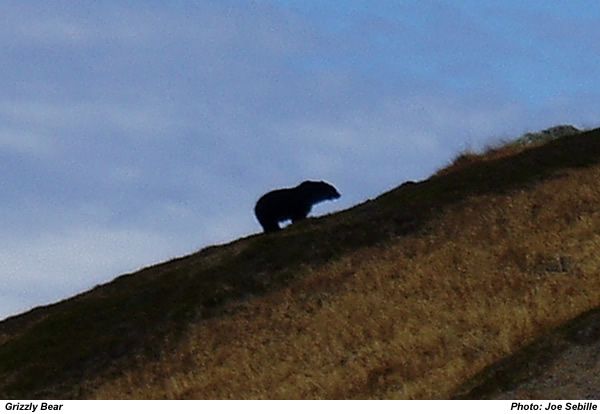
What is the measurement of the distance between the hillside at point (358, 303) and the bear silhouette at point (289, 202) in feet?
4.18

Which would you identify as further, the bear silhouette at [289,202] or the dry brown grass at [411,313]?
the bear silhouette at [289,202]

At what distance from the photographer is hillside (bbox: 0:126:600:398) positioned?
30797 mm

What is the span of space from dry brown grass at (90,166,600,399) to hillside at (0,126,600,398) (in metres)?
0.07

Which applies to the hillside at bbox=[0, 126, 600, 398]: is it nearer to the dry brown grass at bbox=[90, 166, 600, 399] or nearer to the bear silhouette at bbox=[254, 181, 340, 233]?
the dry brown grass at bbox=[90, 166, 600, 399]

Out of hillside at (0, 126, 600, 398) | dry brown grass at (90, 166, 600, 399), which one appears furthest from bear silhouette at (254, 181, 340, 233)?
dry brown grass at (90, 166, 600, 399)

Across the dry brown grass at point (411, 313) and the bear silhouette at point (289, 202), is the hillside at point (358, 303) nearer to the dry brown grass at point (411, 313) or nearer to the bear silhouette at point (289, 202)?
the dry brown grass at point (411, 313)

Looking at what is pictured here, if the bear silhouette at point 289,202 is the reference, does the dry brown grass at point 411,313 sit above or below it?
below

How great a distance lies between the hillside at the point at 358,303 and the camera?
3080cm

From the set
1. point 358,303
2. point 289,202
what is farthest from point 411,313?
point 289,202

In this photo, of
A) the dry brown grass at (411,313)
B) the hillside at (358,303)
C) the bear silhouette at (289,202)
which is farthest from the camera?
the bear silhouette at (289,202)

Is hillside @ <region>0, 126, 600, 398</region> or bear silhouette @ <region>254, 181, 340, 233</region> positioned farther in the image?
bear silhouette @ <region>254, 181, 340, 233</region>

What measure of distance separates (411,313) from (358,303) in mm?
3310

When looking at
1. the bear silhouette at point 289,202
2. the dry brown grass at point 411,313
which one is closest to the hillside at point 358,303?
the dry brown grass at point 411,313
